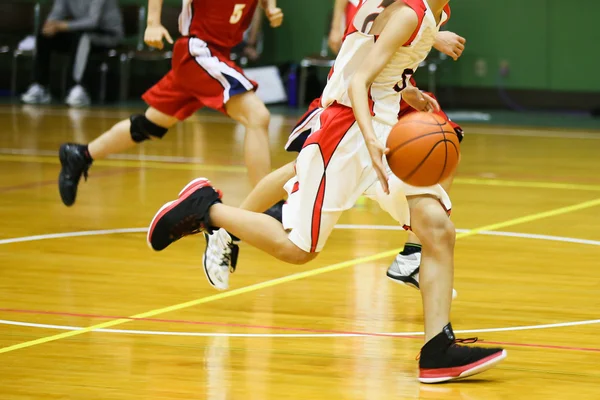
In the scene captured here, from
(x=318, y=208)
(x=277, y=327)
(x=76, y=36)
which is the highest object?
(x=318, y=208)

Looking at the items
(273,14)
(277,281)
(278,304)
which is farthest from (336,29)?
(278,304)

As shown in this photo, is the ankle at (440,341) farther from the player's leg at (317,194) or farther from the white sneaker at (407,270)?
the white sneaker at (407,270)

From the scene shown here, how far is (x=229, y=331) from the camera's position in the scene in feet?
14.3

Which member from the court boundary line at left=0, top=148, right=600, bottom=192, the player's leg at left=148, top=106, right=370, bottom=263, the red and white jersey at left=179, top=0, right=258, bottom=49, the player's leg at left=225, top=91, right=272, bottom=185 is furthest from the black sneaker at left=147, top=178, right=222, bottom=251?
the court boundary line at left=0, top=148, right=600, bottom=192

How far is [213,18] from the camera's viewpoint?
634 cm

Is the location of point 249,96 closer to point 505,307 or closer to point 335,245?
point 335,245

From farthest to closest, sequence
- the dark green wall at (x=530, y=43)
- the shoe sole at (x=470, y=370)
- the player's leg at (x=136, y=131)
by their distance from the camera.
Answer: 1. the dark green wall at (x=530, y=43)
2. the player's leg at (x=136, y=131)
3. the shoe sole at (x=470, y=370)

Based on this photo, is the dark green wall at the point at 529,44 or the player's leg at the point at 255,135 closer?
the player's leg at the point at 255,135

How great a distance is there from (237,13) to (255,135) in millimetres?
685

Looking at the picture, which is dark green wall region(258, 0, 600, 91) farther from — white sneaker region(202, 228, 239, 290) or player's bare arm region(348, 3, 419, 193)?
player's bare arm region(348, 3, 419, 193)

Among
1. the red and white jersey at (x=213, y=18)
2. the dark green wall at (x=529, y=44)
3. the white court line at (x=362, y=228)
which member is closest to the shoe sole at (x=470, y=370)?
the white court line at (x=362, y=228)

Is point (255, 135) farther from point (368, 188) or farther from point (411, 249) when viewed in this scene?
point (368, 188)

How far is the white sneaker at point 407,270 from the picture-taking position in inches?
192

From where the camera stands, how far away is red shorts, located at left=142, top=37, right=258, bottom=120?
20.4ft
